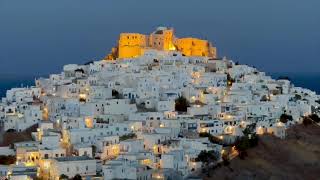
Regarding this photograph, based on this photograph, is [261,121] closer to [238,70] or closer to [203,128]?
[203,128]

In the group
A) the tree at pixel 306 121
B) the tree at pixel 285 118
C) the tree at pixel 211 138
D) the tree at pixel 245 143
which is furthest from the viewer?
the tree at pixel 306 121

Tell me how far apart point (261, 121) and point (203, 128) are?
5.04 meters

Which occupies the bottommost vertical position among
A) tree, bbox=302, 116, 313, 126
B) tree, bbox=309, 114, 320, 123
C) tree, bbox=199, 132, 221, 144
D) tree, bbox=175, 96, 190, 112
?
tree, bbox=199, 132, 221, 144

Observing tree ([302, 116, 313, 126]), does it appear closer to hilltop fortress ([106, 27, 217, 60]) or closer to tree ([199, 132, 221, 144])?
tree ([199, 132, 221, 144])

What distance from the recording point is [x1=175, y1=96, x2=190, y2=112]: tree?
54338 millimetres

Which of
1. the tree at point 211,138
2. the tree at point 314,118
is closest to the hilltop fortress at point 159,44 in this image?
the tree at point 314,118

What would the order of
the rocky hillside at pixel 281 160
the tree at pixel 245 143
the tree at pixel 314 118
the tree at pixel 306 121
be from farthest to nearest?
the tree at pixel 314 118
the tree at pixel 306 121
the tree at pixel 245 143
the rocky hillside at pixel 281 160

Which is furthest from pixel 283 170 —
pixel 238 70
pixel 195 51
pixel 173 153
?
pixel 195 51

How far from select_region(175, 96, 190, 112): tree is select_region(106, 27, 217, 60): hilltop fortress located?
595 inches

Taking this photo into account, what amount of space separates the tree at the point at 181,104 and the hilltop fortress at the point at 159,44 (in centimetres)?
1512

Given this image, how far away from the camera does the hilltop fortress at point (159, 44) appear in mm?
72188

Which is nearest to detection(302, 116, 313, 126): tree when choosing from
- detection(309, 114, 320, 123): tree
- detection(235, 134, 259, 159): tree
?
detection(309, 114, 320, 123): tree

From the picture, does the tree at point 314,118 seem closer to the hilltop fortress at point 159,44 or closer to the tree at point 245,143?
the tree at point 245,143

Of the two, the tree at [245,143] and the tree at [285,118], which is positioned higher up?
the tree at [285,118]
